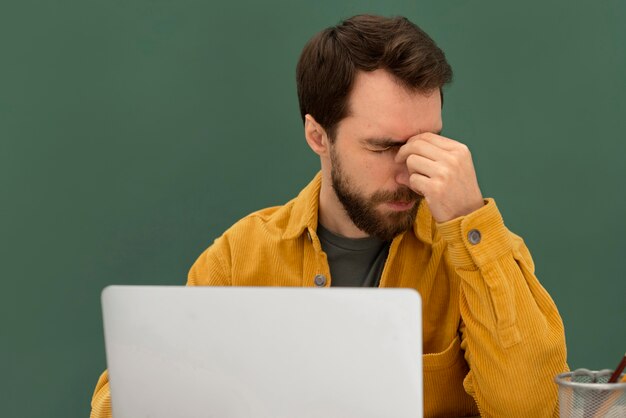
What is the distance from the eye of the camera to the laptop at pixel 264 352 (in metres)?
0.86

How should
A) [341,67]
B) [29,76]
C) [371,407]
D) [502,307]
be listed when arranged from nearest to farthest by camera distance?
Result: [371,407], [502,307], [341,67], [29,76]

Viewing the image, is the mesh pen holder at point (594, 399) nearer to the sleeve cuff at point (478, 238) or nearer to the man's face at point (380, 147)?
the sleeve cuff at point (478, 238)

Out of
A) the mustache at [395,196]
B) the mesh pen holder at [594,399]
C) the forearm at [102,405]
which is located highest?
the mustache at [395,196]

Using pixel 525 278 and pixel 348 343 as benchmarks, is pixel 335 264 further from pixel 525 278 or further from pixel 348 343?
pixel 348 343

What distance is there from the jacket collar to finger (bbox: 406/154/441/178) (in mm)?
200

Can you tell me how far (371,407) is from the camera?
87 centimetres

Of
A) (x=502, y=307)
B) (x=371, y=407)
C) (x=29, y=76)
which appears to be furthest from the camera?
(x=29, y=76)

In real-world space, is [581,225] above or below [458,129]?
below

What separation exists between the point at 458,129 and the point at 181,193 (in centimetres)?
72

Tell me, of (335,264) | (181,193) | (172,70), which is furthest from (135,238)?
(335,264)

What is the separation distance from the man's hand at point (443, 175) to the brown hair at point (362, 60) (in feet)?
0.47

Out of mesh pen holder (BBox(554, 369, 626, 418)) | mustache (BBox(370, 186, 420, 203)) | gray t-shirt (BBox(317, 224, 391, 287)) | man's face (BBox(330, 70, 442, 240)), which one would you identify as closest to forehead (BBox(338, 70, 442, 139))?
man's face (BBox(330, 70, 442, 240))

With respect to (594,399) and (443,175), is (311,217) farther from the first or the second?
(594,399)

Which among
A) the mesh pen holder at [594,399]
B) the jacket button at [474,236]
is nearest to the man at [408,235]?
the jacket button at [474,236]
